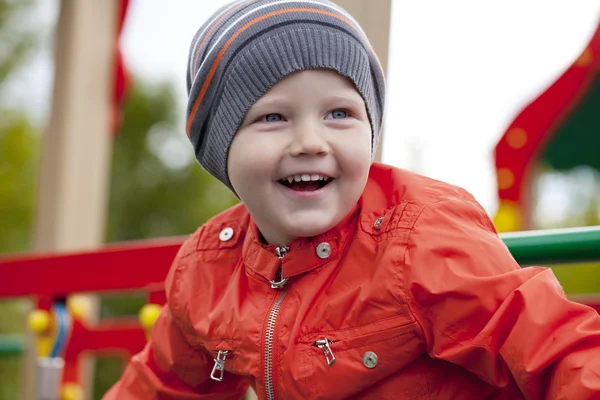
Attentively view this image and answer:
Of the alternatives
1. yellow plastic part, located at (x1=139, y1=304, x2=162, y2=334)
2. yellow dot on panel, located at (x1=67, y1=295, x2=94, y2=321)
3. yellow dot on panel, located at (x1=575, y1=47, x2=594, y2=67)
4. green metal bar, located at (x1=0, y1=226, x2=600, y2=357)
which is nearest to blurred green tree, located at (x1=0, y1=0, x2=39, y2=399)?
yellow dot on panel, located at (x1=67, y1=295, x2=94, y2=321)

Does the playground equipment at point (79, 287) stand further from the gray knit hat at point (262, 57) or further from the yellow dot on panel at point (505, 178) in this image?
the yellow dot on panel at point (505, 178)

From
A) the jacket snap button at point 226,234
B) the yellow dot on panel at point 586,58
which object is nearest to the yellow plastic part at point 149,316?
the jacket snap button at point 226,234

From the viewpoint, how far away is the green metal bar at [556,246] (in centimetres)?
101

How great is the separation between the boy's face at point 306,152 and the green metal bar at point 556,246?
259 mm

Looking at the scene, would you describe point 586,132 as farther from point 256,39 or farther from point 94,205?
point 256,39

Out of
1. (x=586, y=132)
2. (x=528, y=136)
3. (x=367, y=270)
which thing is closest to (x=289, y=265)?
(x=367, y=270)

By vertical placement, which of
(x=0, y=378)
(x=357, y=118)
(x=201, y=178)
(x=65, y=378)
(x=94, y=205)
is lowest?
(x=0, y=378)

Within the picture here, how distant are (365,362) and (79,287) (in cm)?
93

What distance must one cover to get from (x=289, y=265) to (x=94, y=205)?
1703 millimetres

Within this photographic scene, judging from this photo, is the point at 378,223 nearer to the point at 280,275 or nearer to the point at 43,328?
the point at 280,275

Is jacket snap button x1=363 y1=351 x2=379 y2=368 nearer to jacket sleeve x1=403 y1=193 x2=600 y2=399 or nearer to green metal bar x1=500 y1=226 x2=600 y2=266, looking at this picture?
jacket sleeve x1=403 y1=193 x2=600 y2=399

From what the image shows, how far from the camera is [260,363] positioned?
3.19ft

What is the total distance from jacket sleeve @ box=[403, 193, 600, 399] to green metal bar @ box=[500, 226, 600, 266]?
0.15m

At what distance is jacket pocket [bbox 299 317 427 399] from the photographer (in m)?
0.90
